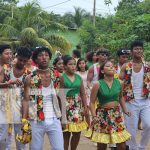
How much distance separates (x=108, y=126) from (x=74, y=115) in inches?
31.8

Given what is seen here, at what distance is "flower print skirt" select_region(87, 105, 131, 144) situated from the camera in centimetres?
560

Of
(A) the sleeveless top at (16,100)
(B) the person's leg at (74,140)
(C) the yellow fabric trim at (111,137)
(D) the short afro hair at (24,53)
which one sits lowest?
(B) the person's leg at (74,140)

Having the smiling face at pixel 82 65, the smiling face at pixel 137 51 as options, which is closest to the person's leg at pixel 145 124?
the smiling face at pixel 137 51

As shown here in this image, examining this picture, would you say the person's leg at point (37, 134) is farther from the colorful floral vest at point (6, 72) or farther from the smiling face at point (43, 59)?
the colorful floral vest at point (6, 72)

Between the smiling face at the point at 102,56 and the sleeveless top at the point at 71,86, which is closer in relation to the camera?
the sleeveless top at the point at 71,86

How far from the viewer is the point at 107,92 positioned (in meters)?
5.60

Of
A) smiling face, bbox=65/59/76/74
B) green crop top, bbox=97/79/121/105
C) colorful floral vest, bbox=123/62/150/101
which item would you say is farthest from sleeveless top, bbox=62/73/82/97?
colorful floral vest, bbox=123/62/150/101

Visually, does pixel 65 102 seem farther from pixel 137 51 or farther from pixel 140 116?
pixel 137 51

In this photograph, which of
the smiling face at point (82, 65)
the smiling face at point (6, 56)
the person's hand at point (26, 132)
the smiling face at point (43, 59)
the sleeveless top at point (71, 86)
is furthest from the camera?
the smiling face at point (82, 65)

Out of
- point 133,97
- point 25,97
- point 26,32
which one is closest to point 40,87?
point 25,97

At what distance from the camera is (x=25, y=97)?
16.8 feet

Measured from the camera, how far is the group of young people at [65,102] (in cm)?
506

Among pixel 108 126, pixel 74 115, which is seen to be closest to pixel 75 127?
pixel 74 115

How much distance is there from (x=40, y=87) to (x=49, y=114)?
357 mm
